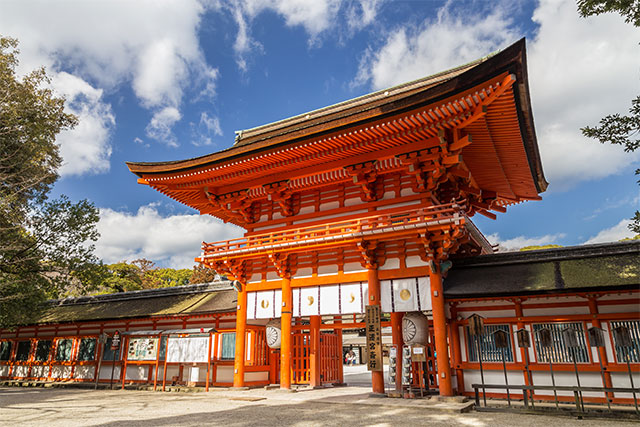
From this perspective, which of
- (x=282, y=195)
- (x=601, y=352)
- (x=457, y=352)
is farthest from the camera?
(x=282, y=195)

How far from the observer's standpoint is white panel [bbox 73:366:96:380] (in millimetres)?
19609

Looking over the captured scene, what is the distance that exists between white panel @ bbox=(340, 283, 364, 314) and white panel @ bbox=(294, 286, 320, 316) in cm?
97

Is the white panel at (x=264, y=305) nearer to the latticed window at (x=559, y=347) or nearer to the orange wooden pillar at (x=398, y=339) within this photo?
the orange wooden pillar at (x=398, y=339)

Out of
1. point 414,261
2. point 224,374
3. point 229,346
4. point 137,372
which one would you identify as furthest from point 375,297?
point 137,372

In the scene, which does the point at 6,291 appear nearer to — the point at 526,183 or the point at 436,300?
the point at 436,300

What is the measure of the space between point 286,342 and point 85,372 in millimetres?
12142

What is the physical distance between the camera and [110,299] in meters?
22.8

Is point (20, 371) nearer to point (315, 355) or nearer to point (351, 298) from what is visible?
point (315, 355)

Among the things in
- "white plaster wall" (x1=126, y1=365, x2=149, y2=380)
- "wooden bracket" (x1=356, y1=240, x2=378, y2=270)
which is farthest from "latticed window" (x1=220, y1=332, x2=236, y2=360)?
"wooden bracket" (x1=356, y1=240, x2=378, y2=270)

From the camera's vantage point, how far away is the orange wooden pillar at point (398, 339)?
13.0m

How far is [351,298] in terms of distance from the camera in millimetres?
→ 13594

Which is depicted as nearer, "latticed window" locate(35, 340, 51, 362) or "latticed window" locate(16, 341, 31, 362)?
"latticed window" locate(35, 340, 51, 362)

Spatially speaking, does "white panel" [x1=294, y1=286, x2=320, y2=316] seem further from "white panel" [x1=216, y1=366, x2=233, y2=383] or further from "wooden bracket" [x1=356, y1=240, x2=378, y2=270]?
"white panel" [x1=216, y1=366, x2=233, y2=383]

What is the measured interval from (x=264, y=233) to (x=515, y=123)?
30.7ft
